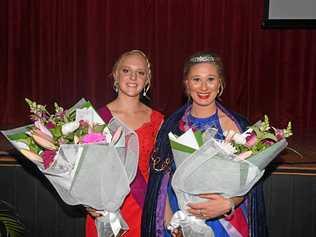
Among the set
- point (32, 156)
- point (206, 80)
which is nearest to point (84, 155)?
point (32, 156)

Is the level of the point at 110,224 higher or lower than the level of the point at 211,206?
lower

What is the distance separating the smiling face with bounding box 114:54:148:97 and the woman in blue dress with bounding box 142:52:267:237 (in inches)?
8.8

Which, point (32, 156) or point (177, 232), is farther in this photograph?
point (177, 232)

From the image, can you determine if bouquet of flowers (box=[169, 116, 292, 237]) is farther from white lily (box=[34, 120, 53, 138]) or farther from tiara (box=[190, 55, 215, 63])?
white lily (box=[34, 120, 53, 138])

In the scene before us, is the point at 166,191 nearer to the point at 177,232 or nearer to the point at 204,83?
the point at 177,232

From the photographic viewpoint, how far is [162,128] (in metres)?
2.12

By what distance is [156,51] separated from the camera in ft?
16.5

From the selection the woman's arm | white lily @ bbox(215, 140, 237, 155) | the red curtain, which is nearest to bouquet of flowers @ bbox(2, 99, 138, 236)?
the woman's arm

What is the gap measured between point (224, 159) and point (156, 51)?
3.47m

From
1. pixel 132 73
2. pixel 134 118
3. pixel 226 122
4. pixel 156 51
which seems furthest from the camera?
pixel 156 51

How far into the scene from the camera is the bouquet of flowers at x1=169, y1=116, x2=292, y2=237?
1653 millimetres

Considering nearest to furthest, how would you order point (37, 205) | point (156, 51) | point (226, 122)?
1. point (226, 122)
2. point (37, 205)
3. point (156, 51)

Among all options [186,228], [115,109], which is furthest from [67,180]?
[115,109]

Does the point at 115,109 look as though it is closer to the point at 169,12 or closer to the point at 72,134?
the point at 72,134
